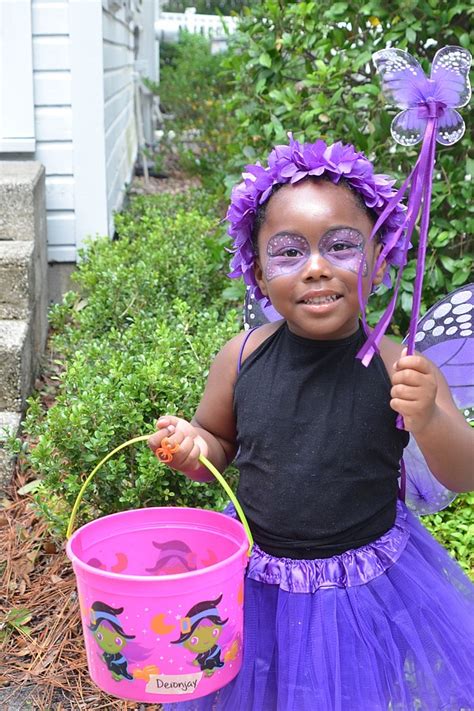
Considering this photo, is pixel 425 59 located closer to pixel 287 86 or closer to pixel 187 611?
pixel 287 86

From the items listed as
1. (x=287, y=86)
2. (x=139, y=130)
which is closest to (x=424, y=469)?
(x=287, y=86)

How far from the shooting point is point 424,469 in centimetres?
231

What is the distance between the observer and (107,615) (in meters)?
1.77

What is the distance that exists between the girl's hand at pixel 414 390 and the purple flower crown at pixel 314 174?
27 centimetres

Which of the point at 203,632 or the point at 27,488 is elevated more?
the point at 203,632

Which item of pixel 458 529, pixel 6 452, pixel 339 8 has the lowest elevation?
pixel 458 529

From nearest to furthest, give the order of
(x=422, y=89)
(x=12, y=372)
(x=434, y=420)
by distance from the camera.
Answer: (x=422, y=89), (x=434, y=420), (x=12, y=372)

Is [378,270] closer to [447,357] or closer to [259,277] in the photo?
[259,277]

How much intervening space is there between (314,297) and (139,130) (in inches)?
355

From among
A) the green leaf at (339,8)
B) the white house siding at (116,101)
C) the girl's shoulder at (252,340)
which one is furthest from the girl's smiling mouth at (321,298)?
the white house siding at (116,101)

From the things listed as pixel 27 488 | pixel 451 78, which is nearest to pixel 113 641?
pixel 451 78

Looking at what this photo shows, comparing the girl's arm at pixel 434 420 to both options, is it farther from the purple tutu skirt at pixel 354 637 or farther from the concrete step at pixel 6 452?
the concrete step at pixel 6 452

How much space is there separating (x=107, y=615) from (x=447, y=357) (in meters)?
1.08

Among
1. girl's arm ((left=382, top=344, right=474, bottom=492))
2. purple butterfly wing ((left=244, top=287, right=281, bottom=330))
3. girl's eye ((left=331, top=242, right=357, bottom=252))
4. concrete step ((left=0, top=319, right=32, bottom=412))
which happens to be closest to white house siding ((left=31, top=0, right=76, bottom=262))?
concrete step ((left=0, top=319, right=32, bottom=412))
